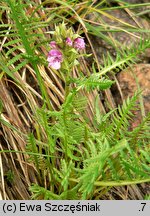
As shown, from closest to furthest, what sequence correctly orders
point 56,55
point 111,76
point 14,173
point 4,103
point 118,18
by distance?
point 56,55
point 14,173
point 4,103
point 111,76
point 118,18

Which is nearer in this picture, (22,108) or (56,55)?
(56,55)

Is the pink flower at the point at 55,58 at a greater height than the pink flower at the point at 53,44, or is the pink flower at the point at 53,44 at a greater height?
the pink flower at the point at 53,44

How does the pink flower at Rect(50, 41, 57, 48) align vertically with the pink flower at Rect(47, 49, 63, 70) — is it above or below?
above

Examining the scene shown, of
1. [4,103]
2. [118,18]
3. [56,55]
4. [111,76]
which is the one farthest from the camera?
[118,18]
